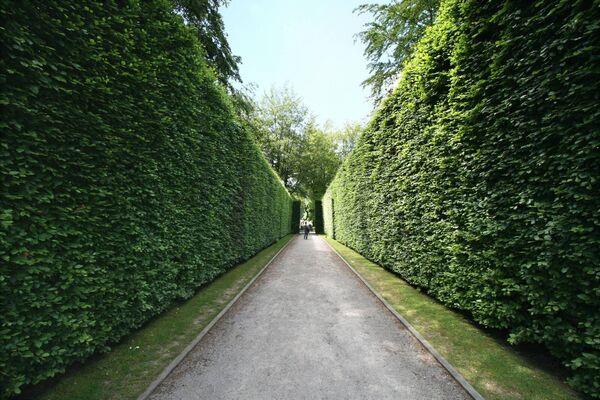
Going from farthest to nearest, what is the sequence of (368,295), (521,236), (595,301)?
(368,295) → (521,236) → (595,301)

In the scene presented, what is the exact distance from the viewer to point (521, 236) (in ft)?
11.7

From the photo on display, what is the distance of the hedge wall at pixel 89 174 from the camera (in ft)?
8.32

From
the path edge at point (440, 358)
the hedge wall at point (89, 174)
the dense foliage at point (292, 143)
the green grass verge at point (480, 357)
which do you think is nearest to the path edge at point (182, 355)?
the hedge wall at point (89, 174)

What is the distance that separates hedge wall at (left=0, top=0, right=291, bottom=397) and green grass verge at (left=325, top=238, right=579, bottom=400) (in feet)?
16.6

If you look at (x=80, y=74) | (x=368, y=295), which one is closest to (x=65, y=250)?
(x=80, y=74)

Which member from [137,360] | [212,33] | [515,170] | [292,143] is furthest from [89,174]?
[292,143]

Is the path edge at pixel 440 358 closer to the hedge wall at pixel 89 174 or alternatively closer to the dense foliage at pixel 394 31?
the hedge wall at pixel 89 174

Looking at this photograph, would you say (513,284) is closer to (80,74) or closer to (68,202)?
(68,202)

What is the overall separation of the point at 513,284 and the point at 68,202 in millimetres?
6079

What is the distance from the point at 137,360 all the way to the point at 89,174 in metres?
2.75

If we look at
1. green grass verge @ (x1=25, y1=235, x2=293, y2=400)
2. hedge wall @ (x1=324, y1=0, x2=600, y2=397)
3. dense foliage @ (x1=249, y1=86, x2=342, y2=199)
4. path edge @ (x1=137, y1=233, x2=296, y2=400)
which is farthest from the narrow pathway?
dense foliage @ (x1=249, y1=86, x2=342, y2=199)

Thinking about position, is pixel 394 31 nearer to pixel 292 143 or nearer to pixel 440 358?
pixel 440 358

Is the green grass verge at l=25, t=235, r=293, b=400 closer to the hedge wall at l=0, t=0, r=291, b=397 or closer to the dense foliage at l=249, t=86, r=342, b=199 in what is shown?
the hedge wall at l=0, t=0, r=291, b=397

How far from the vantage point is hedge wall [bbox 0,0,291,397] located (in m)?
2.54
